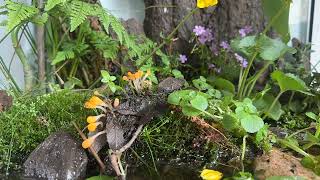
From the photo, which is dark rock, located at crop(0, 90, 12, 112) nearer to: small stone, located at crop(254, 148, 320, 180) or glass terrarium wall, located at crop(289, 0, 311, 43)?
small stone, located at crop(254, 148, 320, 180)

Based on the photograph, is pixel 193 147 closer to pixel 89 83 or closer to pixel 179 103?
pixel 179 103

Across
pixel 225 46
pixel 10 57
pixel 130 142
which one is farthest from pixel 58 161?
pixel 225 46

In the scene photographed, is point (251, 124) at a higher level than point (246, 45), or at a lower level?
lower

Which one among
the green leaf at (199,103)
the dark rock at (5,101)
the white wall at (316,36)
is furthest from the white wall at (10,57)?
the white wall at (316,36)

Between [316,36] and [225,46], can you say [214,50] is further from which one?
[316,36]

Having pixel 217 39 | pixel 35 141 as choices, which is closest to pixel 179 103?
pixel 35 141

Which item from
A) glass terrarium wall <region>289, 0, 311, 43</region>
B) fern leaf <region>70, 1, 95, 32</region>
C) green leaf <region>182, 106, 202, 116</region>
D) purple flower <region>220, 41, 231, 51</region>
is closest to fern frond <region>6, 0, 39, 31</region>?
fern leaf <region>70, 1, 95, 32</region>
